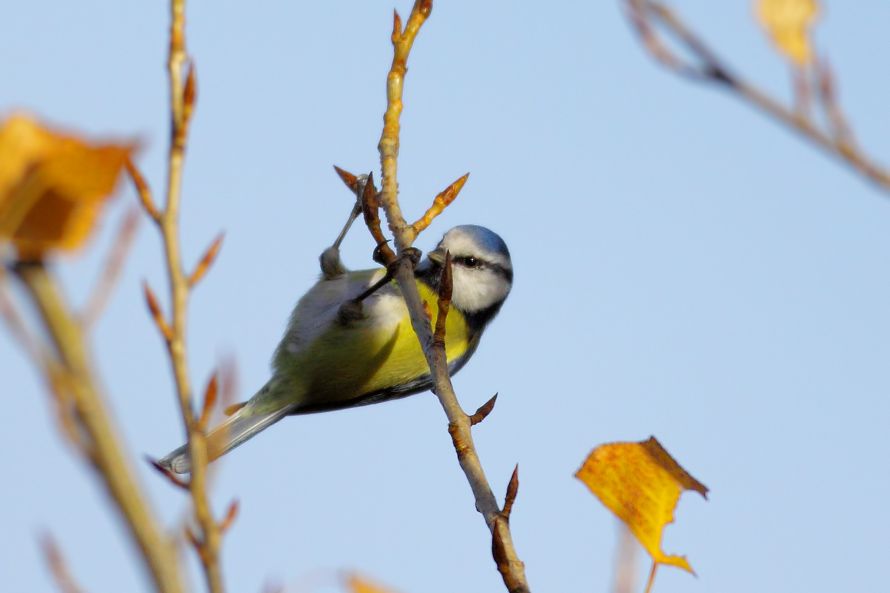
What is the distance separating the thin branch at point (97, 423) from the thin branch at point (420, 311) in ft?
4.08

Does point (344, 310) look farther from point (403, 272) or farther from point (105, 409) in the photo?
point (105, 409)

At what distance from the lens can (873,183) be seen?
72 cm

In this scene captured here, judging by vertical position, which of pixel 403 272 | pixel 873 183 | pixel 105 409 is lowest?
pixel 105 409

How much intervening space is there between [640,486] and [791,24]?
0.86 meters

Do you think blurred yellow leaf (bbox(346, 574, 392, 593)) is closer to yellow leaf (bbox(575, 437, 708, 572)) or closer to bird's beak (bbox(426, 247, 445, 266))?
yellow leaf (bbox(575, 437, 708, 572))

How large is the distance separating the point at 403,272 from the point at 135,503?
6.62 ft

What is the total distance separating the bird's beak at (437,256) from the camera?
470 centimetres

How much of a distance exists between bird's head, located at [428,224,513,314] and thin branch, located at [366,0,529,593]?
216 centimetres

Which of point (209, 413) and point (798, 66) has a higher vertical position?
point (798, 66)

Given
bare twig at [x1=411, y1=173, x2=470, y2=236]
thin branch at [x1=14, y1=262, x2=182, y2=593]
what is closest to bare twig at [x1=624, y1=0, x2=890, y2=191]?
thin branch at [x1=14, y1=262, x2=182, y2=593]

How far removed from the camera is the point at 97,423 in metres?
0.63

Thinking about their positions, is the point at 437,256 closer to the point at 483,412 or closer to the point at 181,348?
the point at 483,412

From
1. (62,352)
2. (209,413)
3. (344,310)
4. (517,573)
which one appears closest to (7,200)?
(62,352)

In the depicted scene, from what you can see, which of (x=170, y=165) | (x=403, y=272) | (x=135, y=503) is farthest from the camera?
(x=403, y=272)
